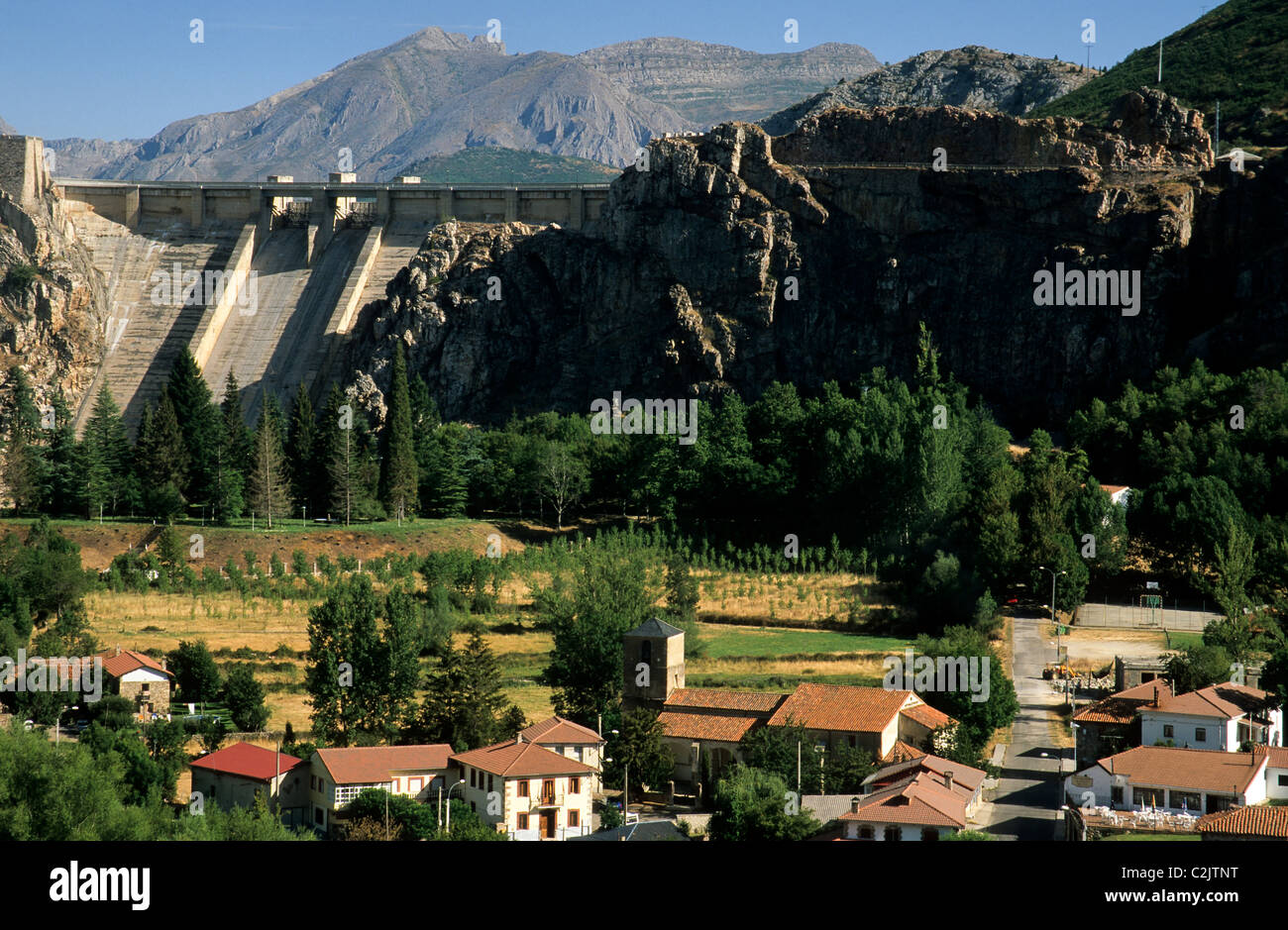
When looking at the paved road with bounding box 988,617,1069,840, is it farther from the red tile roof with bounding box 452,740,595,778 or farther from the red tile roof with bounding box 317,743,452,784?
the red tile roof with bounding box 317,743,452,784

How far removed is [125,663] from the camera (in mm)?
41594

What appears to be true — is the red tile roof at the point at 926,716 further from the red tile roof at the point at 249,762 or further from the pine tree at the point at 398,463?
the pine tree at the point at 398,463

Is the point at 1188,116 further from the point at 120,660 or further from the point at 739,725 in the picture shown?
the point at 120,660

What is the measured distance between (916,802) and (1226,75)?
79098mm

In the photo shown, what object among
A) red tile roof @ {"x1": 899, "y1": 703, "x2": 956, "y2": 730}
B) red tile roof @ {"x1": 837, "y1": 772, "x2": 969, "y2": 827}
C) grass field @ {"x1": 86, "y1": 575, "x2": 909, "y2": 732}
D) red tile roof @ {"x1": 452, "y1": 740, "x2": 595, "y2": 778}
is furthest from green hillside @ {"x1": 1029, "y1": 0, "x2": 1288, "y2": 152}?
red tile roof @ {"x1": 452, "y1": 740, "x2": 595, "y2": 778}

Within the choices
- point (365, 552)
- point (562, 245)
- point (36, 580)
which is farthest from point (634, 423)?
point (36, 580)

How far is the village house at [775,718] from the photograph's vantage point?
36.4 metres

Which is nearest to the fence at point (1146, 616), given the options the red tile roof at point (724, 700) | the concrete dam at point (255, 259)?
the red tile roof at point (724, 700)

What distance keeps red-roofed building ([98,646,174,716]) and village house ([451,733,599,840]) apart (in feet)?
37.5

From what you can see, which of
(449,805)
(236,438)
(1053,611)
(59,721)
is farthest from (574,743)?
(236,438)

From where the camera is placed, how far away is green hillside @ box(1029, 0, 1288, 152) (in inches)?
3445

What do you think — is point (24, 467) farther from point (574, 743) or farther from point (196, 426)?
point (574, 743)
